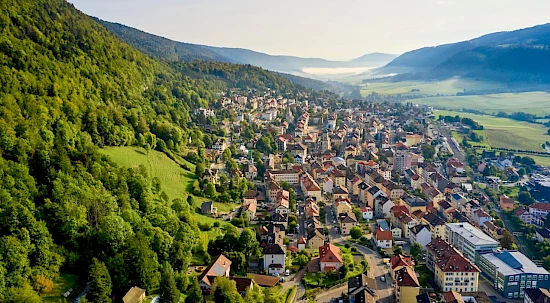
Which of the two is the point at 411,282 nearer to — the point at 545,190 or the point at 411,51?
the point at 545,190

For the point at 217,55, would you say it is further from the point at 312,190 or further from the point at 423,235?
the point at 423,235

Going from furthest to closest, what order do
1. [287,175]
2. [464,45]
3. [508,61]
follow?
[464,45], [508,61], [287,175]

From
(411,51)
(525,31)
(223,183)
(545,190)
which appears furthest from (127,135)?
(411,51)

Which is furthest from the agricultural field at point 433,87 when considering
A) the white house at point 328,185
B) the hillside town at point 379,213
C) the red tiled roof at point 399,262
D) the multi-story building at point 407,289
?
the multi-story building at point 407,289

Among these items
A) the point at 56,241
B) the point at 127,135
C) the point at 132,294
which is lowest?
the point at 132,294

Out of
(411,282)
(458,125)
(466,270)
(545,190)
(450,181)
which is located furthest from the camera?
(458,125)

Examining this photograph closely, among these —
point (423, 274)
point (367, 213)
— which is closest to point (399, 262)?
point (423, 274)
